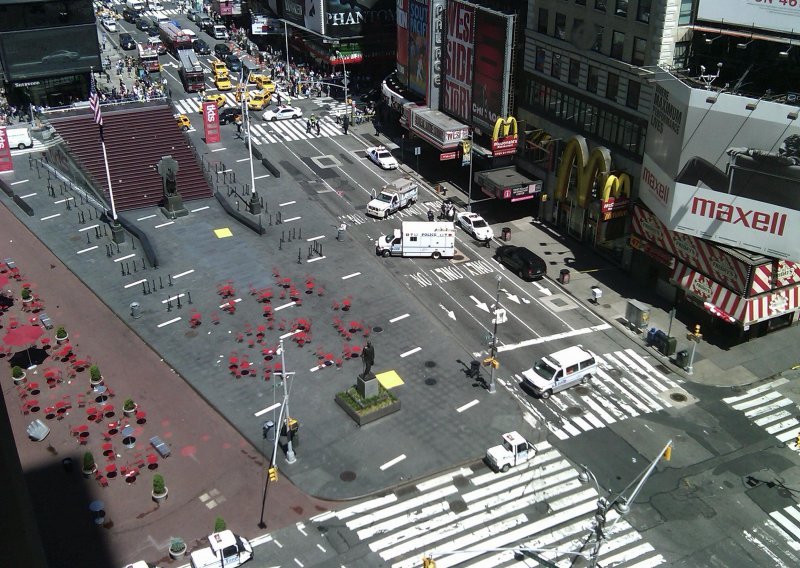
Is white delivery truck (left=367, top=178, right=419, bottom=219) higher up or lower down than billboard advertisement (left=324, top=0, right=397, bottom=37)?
lower down

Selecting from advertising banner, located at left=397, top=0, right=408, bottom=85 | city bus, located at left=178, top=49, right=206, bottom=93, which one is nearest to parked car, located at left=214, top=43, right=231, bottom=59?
city bus, located at left=178, top=49, right=206, bottom=93

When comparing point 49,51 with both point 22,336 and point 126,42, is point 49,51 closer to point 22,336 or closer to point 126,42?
point 126,42

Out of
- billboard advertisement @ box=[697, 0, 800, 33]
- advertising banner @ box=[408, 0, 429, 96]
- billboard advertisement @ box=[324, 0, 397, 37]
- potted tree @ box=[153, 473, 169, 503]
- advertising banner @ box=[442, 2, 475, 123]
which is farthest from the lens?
billboard advertisement @ box=[324, 0, 397, 37]

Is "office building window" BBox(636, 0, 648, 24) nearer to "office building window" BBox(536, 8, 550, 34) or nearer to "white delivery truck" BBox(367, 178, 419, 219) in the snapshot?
"office building window" BBox(536, 8, 550, 34)

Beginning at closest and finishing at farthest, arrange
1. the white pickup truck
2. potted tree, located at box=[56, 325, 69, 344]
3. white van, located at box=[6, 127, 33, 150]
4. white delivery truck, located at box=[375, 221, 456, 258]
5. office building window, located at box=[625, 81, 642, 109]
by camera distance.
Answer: the white pickup truck
potted tree, located at box=[56, 325, 69, 344]
office building window, located at box=[625, 81, 642, 109]
white delivery truck, located at box=[375, 221, 456, 258]
white van, located at box=[6, 127, 33, 150]

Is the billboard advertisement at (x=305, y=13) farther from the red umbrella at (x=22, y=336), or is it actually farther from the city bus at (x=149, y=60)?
the red umbrella at (x=22, y=336)

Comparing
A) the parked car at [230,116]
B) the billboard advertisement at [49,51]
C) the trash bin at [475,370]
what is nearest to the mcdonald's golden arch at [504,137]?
the trash bin at [475,370]

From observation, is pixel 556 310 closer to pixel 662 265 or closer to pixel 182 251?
pixel 662 265
